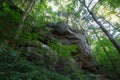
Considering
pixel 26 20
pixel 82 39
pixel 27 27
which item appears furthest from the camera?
pixel 82 39

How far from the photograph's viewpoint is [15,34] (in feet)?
24.0

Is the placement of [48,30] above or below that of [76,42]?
below

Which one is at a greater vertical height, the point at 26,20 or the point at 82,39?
the point at 82,39

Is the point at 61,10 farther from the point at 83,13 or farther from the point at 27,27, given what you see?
the point at 27,27

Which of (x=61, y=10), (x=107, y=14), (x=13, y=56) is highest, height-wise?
(x=61, y=10)

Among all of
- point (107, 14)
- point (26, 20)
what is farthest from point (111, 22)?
point (26, 20)

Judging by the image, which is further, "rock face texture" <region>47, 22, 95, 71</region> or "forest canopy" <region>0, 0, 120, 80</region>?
"rock face texture" <region>47, 22, 95, 71</region>

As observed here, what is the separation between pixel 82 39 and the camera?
15.3 m

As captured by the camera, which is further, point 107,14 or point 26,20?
point 107,14

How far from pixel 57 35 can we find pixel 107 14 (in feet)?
21.6

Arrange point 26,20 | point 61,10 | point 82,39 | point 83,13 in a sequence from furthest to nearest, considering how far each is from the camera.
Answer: point 61,10 → point 83,13 → point 82,39 → point 26,20

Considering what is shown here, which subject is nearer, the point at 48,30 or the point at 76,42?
the point at 48,30

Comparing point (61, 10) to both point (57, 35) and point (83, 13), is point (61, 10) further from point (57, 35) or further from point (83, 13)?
point (57, 35)

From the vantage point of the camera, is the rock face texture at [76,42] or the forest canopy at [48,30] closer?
the forest canopy at [48,30]
